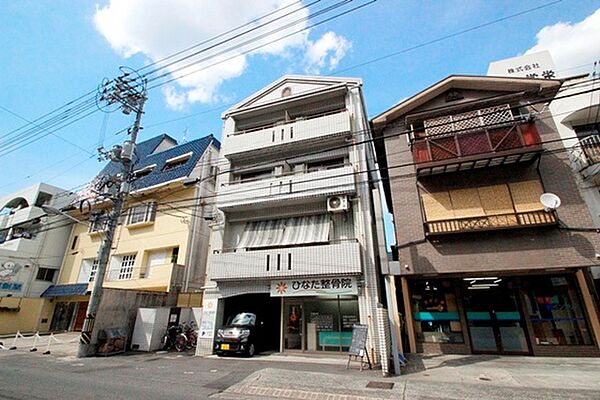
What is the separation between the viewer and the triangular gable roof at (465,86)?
10.7 m

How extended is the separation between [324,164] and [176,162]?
1221cm

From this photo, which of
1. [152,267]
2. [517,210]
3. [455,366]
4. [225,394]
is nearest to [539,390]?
[455,366]

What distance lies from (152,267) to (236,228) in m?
6.99

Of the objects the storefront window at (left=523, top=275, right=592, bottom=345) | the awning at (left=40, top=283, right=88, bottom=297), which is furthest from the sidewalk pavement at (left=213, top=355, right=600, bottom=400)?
the awning at (left=40, top=283, right=88, bottom=297)

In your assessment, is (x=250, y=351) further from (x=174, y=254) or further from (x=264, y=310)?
(x=174, y=254)

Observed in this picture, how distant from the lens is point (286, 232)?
13.5 metres

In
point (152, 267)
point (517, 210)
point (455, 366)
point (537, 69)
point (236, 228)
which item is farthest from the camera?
point (152, 267)

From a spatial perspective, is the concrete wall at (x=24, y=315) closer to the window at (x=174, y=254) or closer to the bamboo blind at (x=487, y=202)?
the window at (x=174, y=254)

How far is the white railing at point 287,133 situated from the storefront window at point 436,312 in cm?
765

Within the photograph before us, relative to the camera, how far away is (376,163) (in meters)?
15.3

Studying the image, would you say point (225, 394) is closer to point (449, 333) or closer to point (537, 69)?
point (449, 333)

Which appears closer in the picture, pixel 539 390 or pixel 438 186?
pixel 539 390

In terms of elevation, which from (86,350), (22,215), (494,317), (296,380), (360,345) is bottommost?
(296,380)

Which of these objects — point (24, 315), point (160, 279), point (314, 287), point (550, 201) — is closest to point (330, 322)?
point (314, 287)
